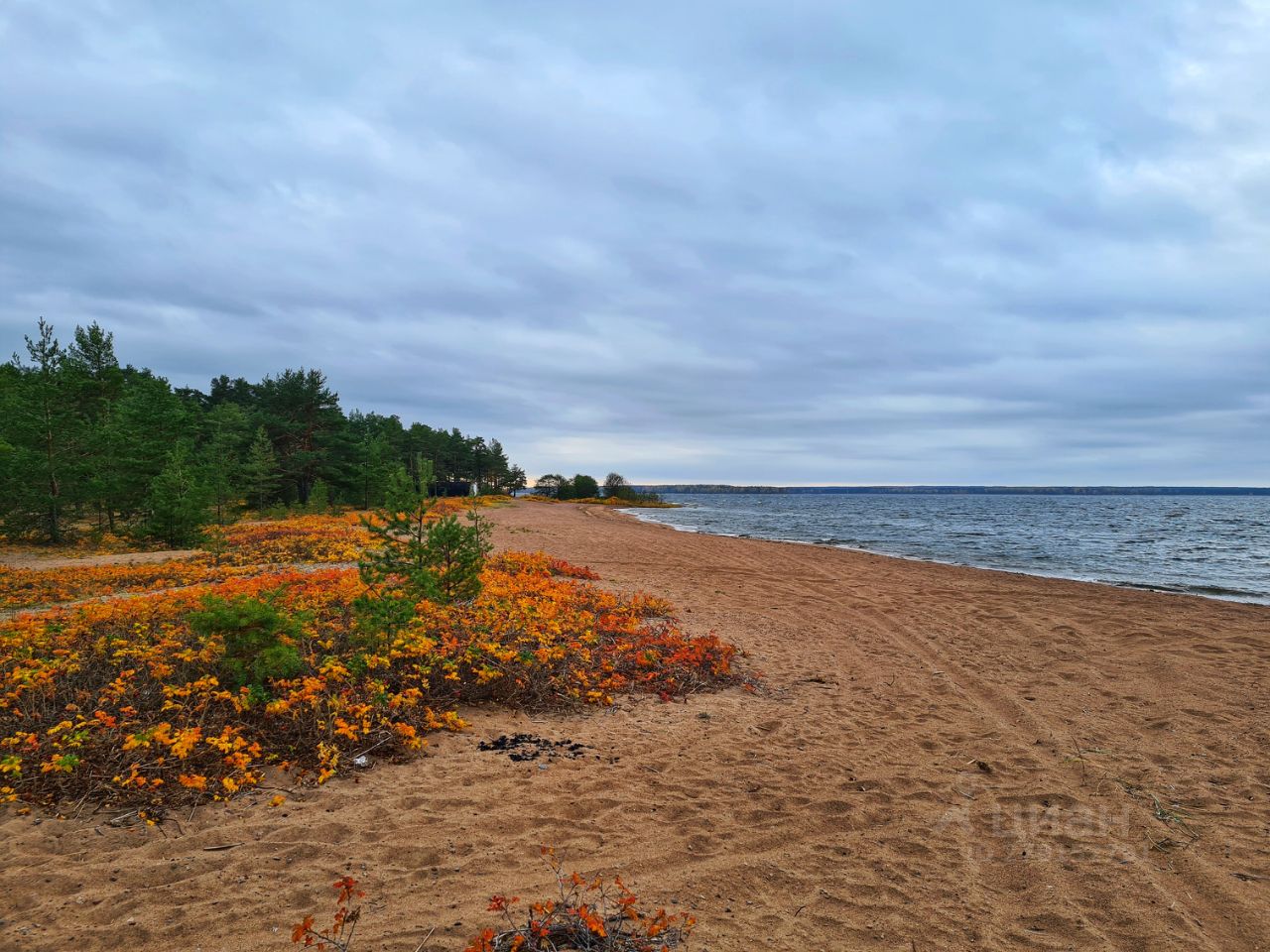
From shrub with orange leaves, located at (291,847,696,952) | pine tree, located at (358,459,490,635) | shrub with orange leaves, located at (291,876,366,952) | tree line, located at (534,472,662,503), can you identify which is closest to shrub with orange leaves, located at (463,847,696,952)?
shrub with orange leaves, located at (291,847,696,952)

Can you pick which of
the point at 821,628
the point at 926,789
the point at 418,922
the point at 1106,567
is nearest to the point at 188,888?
the point at 418,922

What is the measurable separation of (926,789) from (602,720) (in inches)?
134

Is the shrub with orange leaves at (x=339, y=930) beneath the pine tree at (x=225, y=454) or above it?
beneath

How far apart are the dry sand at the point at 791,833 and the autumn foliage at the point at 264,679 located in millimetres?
402

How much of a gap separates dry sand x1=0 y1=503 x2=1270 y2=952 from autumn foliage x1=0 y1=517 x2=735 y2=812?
40 cm

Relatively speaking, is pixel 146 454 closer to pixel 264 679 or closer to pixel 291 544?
pixel 291 544

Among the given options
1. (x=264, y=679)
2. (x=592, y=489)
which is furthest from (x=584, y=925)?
(x=592, y=489)

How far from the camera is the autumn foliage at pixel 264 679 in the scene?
5.01 meters

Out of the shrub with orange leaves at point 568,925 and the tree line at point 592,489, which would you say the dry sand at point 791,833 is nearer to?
the shrub with orange leaves at point 568,925

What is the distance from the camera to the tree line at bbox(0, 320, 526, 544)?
22.2m

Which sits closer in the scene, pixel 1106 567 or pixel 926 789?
pixel 926 789

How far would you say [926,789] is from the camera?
19.0ft

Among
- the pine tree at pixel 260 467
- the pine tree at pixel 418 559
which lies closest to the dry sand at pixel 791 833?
the pine tree at pixel 418 559

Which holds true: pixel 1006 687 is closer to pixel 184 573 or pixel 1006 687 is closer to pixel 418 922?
pixel 418 922
